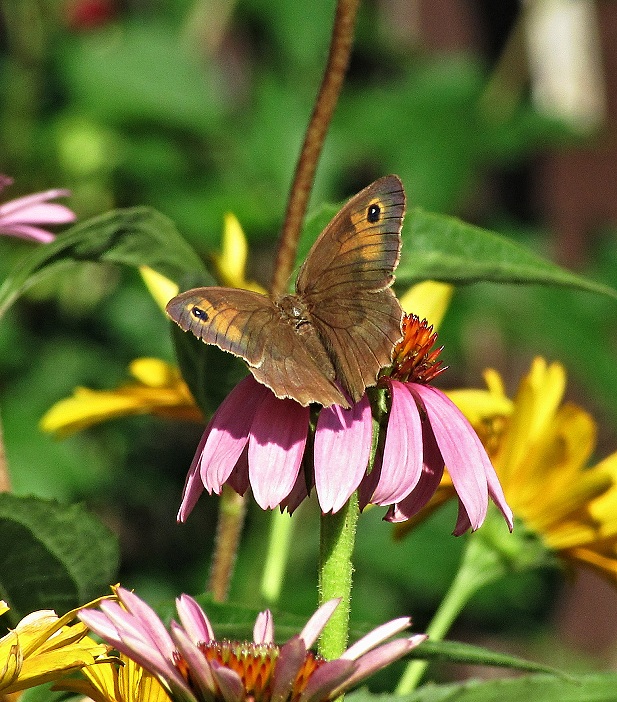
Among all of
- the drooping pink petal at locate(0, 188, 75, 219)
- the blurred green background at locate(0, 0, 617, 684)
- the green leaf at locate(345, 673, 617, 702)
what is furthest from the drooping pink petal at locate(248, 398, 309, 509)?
the blurred green background at locate(0, 0, 617, 684)

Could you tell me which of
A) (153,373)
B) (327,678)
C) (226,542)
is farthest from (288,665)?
(153,373)

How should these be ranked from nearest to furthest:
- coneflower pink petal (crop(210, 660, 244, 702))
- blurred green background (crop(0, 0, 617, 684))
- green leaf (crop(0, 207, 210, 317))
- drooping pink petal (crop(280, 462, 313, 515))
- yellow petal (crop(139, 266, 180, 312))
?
coneflower pink petal (crop(210, 660, 244, 702))
drooping pink petal (crop(280, 462, 313, 515))
green leaf (crop(0, 207, 210, 317))
yellow petal (crop(139, 266, 180, 312))
blurred green background (crop(0, 0, 617, 684))

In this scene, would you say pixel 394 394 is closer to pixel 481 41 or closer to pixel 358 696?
pixel 358 696

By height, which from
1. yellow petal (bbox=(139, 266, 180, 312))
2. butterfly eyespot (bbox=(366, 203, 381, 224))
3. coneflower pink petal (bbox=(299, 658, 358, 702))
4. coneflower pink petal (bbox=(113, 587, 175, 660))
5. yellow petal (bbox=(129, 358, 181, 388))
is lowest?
coneflower pink petal (bbox=(299, 658, 358, 702))

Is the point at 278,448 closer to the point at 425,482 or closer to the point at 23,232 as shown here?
the point at 425,482

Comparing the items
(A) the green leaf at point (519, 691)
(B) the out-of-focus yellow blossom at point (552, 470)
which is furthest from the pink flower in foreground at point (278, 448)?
(B) the out-of-focus yellow blossom at point (552, 470)

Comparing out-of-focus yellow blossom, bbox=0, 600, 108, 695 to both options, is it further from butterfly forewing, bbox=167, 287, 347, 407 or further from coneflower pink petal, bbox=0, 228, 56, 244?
coneflower pink petal, bbox=0, 228, 56, 244
